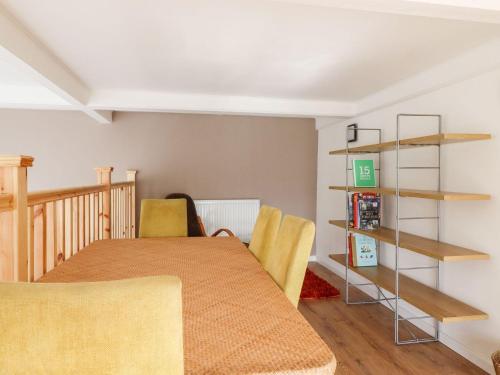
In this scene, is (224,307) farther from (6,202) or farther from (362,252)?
(362,252)

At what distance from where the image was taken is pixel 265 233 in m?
1.91

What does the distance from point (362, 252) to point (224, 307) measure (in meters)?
2.69

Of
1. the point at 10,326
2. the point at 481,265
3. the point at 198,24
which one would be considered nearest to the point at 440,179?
the point at 481,265

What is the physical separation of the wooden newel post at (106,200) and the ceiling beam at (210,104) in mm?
974

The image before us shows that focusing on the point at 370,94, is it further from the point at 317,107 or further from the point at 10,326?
the point at 10,326

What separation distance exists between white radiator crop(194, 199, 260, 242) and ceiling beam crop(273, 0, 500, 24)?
12.0ft

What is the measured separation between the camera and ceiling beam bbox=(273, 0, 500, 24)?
1.47m

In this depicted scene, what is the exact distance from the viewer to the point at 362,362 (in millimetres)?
2389

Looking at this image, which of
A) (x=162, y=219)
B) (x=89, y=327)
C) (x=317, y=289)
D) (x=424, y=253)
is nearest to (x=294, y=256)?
(x=89, y=327)

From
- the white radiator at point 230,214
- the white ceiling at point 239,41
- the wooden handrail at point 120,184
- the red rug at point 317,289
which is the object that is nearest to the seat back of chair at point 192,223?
the white radiator at point 230,214

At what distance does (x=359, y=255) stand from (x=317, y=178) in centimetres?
198

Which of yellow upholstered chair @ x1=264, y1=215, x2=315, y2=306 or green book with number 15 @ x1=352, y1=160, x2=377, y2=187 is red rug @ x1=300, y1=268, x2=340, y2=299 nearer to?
green book with number 15 @ x1=352, y1=160, x2=377, y2=187

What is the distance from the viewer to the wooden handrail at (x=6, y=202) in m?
1.26

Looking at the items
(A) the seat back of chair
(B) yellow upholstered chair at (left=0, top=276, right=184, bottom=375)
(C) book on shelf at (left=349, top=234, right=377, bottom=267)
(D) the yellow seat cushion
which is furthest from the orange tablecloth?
(A) the seat back of chair
